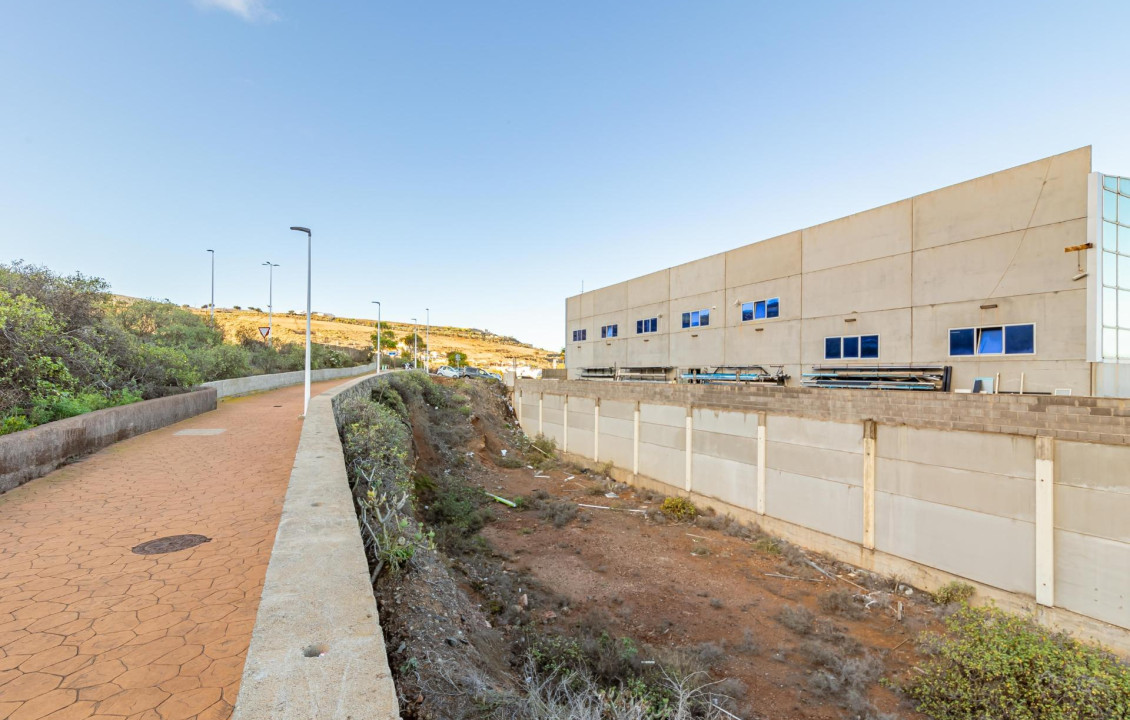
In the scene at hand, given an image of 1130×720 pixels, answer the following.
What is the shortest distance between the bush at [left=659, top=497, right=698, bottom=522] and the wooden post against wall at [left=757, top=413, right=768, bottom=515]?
2573 millimetres

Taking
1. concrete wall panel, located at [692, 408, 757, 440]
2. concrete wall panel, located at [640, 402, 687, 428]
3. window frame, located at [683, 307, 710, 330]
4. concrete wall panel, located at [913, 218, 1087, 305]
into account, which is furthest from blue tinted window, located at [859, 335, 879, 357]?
window frame, located at [683, 307, 710, 330]

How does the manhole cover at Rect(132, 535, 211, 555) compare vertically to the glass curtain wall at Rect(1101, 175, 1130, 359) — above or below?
below

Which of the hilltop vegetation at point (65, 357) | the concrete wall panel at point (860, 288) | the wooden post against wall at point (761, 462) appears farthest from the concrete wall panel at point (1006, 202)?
the hilltop vegetation at point (65, 357)

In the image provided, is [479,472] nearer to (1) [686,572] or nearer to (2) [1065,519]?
(1) [686,572]

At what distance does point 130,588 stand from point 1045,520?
14.0 m

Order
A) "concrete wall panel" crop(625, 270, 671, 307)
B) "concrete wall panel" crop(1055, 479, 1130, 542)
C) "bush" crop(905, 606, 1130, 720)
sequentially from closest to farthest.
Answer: "bush" crop(905, 606, 1130, 720), "concrete wall panel" crop(1055, 479, 1130, 542), "concrete wall panel" crop(625, 270, 671, 307)

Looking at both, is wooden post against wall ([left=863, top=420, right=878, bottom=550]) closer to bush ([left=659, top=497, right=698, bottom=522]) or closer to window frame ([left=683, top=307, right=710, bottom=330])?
bush ([left=659, top=497, right=698, bottom=522])

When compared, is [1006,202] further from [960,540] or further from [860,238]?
[960,540]

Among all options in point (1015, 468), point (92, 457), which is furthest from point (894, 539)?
point (92, 457)

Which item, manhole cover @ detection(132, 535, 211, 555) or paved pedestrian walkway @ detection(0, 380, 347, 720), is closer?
paved pedestrian walkway @ detection(0, 380, 347, 720)

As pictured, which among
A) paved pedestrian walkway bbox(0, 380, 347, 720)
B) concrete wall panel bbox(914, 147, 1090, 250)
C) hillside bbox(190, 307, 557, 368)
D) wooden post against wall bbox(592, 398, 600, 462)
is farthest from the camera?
hillside bbox(190, 307, 557, 368)

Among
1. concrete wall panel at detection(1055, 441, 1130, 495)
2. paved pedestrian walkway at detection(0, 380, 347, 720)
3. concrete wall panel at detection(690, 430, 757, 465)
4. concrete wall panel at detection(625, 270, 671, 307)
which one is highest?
concrete wall panel at detection(625, 270, 671, 307)

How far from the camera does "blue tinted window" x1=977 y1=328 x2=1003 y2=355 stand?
13625 mm

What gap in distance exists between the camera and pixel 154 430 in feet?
41.0
